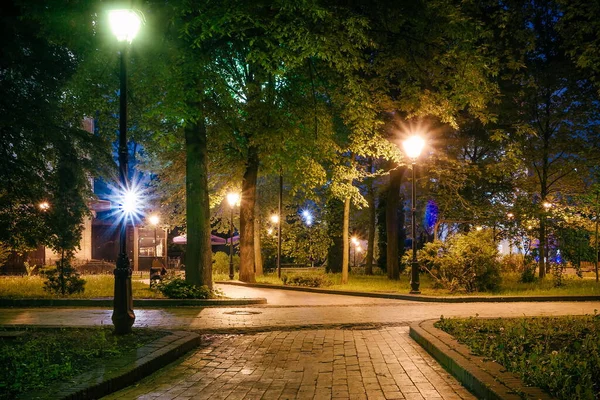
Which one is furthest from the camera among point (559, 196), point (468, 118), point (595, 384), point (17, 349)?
point (559, 196)

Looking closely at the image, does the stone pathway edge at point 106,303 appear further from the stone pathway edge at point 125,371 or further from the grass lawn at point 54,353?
the stone pathway edge at point 125,371

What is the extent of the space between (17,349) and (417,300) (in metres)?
14.1

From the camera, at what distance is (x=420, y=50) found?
19.0 m

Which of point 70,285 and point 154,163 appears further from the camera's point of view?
point 154,163

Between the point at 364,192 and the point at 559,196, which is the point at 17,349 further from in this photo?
the point at 364,192

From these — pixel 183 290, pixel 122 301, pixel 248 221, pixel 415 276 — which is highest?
pixel 248 221

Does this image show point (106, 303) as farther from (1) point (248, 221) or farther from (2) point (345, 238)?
(1) point (248, 221)

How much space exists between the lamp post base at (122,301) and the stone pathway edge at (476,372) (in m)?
4.90

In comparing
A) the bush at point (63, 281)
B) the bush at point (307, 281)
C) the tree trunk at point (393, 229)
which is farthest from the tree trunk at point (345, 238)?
the bush at point (63, 281)

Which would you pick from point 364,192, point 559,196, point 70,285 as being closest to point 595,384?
point 70,285

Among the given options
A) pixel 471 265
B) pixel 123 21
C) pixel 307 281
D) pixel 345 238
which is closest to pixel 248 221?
pixel 307 281

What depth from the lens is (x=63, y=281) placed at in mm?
18531

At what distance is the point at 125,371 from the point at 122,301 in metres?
2.85

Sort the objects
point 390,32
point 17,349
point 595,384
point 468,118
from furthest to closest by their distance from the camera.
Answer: point 468,118, point 390,32, point 17,349, point 595,384
